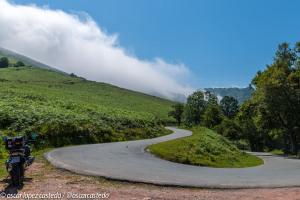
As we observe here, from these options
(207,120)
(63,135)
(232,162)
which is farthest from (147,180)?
(207,120)

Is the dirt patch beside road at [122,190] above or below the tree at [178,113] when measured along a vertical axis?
below

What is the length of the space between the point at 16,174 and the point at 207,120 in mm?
89354

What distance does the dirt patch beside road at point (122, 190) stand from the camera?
12695 millimetres

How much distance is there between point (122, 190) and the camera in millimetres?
13445

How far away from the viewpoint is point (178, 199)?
40.5 ft

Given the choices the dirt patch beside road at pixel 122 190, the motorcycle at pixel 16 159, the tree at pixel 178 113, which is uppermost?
the tree at pixel 178 113

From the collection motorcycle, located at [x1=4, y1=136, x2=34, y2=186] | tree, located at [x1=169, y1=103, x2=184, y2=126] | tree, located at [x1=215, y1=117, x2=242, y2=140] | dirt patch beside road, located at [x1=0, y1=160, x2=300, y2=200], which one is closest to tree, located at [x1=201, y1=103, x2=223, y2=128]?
tree, located at [x1=215, y1=117, x2=242, y2=140]

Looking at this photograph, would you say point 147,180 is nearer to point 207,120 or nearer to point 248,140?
point 248,140

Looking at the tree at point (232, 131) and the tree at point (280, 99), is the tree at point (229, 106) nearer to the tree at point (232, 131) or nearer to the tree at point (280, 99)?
the tree at point (232, 131)

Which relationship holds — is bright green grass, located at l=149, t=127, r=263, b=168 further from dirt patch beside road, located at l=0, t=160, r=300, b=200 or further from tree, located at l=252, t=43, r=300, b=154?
tree, located at l=252, t=43, r=300, b=154

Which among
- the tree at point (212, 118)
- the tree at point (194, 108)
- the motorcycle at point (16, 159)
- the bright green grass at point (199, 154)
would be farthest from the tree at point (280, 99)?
the tree at point (194, 108)

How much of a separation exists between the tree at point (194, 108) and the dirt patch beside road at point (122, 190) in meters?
99.9

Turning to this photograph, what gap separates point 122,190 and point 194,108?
337 feet

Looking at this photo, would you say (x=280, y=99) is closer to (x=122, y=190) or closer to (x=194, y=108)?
(x=122, y=190)
